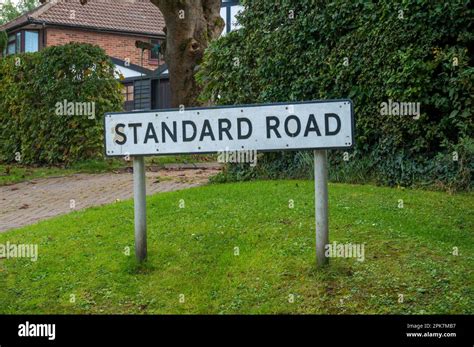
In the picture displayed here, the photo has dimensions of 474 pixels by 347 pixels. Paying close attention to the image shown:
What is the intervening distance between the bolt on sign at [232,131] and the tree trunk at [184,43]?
1093cm

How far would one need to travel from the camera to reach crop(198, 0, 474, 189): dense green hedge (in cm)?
977

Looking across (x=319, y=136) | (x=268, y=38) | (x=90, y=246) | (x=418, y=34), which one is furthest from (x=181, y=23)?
(x=319, y=136)

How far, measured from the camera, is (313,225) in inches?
291

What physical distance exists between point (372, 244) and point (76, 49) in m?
11.0

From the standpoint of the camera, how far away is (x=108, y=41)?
123 ft

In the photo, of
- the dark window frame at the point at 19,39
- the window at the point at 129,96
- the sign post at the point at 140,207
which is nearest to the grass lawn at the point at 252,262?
the sign post at the point at 140,207

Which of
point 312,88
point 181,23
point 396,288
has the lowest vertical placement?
point 396,288

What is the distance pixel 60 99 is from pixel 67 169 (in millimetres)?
1533

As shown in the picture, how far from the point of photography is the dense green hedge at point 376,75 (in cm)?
977

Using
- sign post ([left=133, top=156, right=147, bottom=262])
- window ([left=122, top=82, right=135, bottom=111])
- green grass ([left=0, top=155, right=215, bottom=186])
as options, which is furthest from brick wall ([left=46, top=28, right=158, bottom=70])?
sign post ([left=133, top=156, right=147, bottom=262])

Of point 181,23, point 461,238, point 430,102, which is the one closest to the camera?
point 461,238

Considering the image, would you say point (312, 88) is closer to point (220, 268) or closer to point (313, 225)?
point (313, 225)

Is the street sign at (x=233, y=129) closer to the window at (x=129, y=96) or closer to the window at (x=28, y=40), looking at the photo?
the window at (x=129, y=96)

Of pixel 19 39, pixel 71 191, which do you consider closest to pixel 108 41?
pixel 19 39
